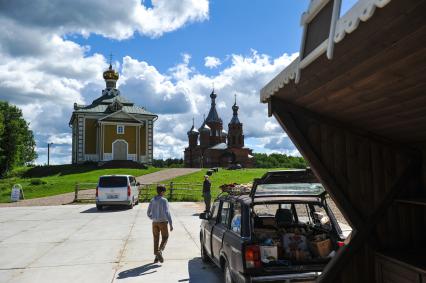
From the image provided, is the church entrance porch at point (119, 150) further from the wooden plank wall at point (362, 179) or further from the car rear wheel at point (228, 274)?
the wooden plank wall at point (362, 179)

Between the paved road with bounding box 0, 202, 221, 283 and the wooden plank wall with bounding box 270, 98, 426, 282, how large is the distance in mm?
3135

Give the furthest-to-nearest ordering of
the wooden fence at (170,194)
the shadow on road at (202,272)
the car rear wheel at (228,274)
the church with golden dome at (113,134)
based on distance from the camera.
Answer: the church with golden dome at (113,134) < the wooden fence at (170,194) < the shadow on road at (202,272) < the car rear wheel at (228,274)

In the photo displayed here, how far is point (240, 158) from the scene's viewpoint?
79.9 m

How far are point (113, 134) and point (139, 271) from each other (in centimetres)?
4884

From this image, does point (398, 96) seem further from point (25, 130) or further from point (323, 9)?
point (25, 130)

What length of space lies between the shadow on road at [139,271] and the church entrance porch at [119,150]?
48408 mm

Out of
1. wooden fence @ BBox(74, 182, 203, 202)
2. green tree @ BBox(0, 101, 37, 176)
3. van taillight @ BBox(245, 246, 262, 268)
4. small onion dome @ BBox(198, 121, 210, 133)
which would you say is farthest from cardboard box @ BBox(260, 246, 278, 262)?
small onion dome @ BBox(198, 121, 210, 133)

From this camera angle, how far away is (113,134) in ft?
182

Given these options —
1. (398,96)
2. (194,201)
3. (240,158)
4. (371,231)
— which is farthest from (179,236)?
(240,158)

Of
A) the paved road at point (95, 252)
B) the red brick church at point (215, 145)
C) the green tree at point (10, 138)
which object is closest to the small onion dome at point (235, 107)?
the red brick church at point (215, 145)

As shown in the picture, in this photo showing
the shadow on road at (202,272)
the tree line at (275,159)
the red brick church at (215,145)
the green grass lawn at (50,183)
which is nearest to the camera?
the shadow on road at (202,272)

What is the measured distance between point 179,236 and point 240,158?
223 feet

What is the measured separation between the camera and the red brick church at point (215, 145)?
79.8m

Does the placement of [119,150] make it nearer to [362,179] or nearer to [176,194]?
[176,194]
